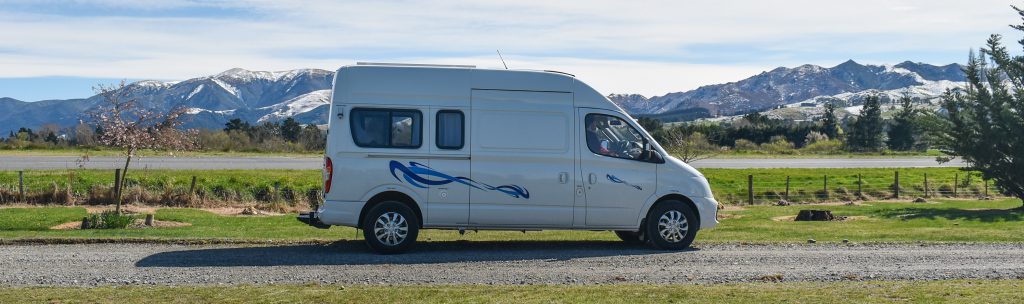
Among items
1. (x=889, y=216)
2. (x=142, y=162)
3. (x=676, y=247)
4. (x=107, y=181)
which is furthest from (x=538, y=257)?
(x=142, y=162)

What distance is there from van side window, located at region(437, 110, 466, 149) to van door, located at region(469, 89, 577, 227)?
0.56ft

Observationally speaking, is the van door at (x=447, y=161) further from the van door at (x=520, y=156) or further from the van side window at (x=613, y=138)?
the van side window at (x=613, y=138)

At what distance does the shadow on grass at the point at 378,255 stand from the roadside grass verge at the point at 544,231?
3.44 ft

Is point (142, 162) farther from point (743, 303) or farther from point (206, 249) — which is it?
Result: point (743, 303)

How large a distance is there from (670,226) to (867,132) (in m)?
83.0

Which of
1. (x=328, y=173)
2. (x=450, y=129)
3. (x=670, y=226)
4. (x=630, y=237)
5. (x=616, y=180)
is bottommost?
(x=630, y=237)

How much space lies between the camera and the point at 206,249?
1460 centimetres

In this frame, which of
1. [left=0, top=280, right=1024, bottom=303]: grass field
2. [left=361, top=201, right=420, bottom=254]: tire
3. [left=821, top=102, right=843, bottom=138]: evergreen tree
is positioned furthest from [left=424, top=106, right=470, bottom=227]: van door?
[left=821, top=102, right=843, bottom=138]: evergreen tree

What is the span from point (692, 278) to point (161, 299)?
19.3 feet

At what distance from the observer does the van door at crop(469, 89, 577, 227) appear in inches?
569

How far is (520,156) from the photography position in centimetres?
1453

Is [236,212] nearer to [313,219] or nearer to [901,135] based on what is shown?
[313,219]

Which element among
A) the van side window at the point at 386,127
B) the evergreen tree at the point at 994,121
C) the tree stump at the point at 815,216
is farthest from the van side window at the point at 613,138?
the evergreen tree at the point at 994,121

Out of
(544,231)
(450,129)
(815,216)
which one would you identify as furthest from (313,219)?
(815,216)
